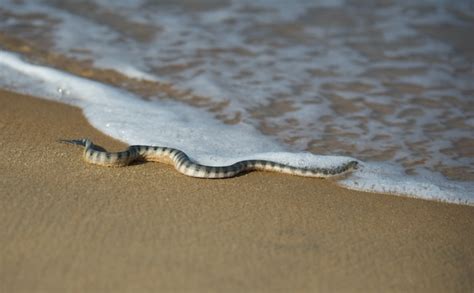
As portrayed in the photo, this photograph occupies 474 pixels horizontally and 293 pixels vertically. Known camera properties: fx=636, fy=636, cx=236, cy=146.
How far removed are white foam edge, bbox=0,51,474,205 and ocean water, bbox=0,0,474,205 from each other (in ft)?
0.06

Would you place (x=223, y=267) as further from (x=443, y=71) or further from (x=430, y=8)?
(x=430, y=8)

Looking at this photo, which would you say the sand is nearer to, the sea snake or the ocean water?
the sea snake

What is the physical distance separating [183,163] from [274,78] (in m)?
2.88

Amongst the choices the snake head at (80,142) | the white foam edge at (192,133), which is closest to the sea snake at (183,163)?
the snake head at (80,142)

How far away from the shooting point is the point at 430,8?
37.4 ft

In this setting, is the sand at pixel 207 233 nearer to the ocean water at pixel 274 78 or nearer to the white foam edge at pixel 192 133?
the white foam edge at pixel 192 133

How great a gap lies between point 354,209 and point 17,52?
16.9 ft

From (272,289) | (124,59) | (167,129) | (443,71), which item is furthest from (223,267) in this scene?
(443,71)

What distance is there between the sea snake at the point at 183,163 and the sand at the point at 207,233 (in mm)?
75

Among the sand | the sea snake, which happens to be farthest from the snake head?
the sand

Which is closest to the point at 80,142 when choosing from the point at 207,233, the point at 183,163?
the point at 183,163

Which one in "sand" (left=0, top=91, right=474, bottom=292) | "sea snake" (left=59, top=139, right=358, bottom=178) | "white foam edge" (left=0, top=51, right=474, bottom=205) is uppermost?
"white foam edge" (left=0, top=51, right=474, bottom=205)

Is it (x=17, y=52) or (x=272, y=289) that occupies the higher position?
(x=17, y=52)

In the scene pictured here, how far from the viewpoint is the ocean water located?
607 centimetres
